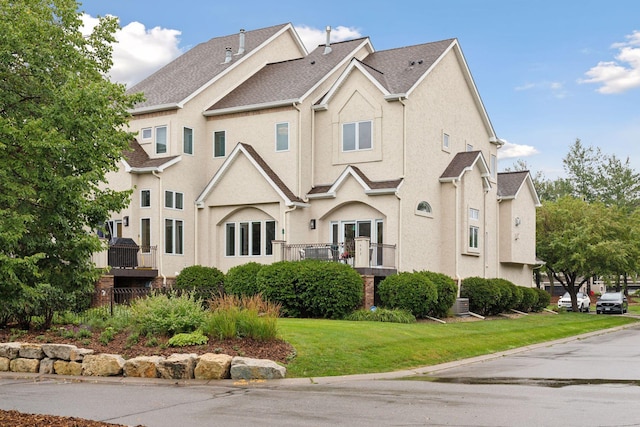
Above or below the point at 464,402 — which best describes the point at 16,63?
above

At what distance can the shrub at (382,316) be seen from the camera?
27.5 meters

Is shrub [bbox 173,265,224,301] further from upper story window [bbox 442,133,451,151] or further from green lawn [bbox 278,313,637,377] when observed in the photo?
upper story window [bbox 442,133,451,151]

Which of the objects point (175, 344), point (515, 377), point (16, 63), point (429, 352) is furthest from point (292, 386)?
point (16, 63)

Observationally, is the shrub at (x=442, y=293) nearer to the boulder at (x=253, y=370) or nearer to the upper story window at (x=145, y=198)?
the upper story window at (x=145, y=198)

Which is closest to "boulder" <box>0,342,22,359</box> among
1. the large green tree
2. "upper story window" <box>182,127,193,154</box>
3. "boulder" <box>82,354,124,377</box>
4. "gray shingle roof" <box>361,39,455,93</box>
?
"boulder" <box>82,354,124,377</box>

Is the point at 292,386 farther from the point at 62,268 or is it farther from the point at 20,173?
the point at 20,173

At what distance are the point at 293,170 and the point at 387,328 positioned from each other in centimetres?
1285

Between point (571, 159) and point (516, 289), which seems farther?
point (571, 159)

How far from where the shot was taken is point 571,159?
9438cm

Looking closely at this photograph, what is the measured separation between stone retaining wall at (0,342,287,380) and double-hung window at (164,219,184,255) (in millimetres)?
16543

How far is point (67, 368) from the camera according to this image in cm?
1683

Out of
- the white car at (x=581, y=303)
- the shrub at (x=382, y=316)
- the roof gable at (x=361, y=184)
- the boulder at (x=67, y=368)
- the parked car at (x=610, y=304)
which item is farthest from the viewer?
the white car at (x=581, y=303)

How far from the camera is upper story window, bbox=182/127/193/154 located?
3570 cm

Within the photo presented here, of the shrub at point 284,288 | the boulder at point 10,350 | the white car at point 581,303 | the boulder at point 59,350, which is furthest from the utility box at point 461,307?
the white car at point 581,303
